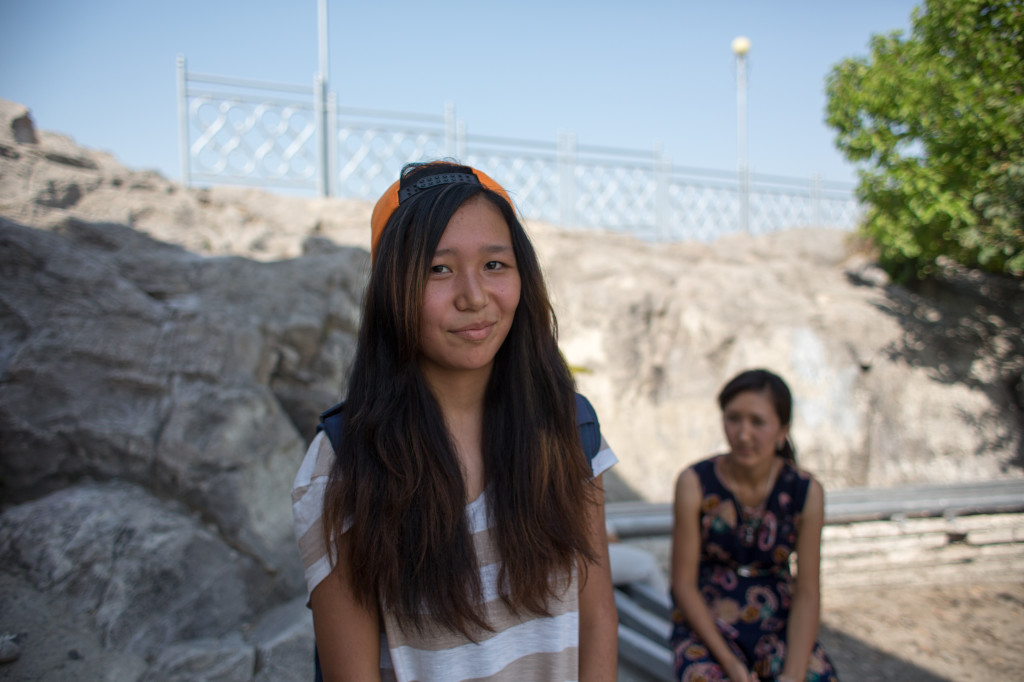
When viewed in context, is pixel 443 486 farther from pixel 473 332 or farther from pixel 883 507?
pixel 883 507

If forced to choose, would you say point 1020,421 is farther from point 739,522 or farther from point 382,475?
point 382,475

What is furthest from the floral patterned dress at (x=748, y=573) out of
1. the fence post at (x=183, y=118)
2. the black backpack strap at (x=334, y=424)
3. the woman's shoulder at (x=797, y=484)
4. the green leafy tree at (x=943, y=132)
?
the fence post at (x=183, y=118)

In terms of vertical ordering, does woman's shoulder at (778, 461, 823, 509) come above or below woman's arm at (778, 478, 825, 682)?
above

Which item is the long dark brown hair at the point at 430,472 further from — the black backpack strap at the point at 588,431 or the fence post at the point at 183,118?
the fence post at the point at 183,118

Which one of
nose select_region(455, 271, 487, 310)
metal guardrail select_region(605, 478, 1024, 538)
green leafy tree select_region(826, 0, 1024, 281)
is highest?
→ green leafy tree select_region(826, 0, 1024, 281)

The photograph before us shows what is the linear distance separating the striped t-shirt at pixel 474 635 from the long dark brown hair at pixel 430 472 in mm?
28

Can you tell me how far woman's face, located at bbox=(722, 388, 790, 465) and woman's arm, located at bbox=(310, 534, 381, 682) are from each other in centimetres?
149

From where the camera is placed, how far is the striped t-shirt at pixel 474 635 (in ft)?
3.84

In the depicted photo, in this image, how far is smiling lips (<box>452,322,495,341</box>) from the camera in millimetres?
1175

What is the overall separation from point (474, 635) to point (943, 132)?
15.8 ft

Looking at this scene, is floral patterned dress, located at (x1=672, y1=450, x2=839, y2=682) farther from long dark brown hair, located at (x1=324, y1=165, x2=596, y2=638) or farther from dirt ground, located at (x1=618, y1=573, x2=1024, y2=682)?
long dark brown hair, located at (x1=324, y1=165, x2=596, y2=638)

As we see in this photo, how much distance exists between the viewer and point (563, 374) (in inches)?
54.8

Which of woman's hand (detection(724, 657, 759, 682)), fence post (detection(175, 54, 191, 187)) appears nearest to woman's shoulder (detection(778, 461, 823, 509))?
woman's hand (detection(724, 657, 759, 682))

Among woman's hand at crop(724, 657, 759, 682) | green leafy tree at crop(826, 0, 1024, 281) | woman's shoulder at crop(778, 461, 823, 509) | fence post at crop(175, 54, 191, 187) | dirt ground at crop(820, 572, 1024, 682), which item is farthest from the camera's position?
fence post at crop(175, 54, 191, 187)
